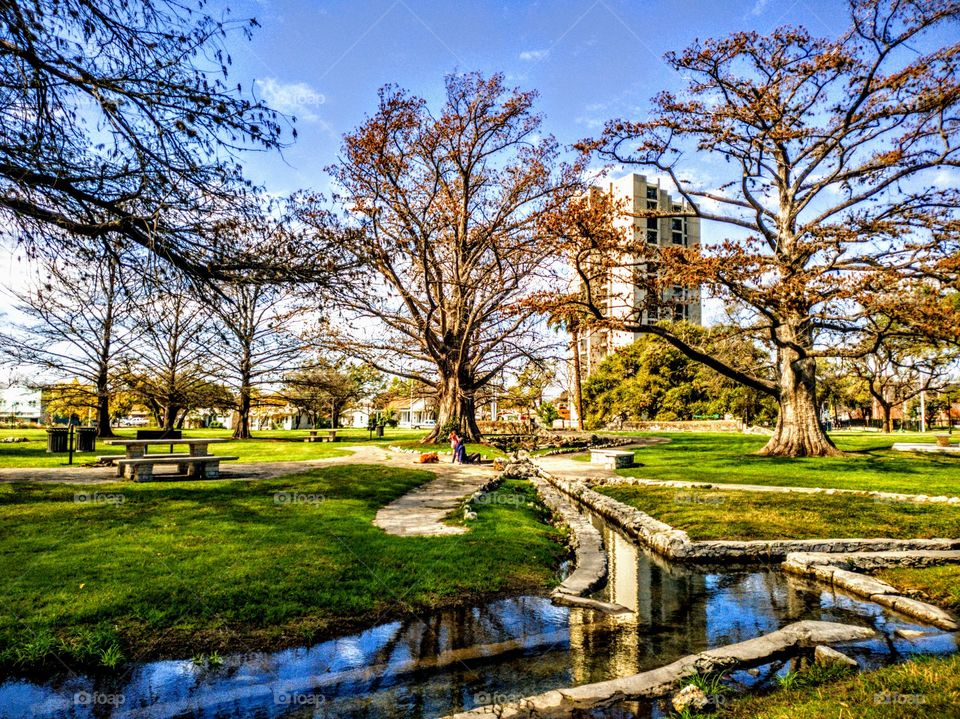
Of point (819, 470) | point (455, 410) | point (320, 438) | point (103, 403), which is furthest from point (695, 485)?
point (103, 403)

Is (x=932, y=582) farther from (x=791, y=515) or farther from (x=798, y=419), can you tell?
(x=798, y=419)

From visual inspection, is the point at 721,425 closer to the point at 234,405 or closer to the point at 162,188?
the point at 234,405

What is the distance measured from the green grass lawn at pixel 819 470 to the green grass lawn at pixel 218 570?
7.89m

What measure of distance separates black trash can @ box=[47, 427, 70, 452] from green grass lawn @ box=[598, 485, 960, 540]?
20297 millimetres

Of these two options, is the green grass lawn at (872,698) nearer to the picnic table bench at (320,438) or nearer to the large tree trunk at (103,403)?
the picnic table bench at (320,438)

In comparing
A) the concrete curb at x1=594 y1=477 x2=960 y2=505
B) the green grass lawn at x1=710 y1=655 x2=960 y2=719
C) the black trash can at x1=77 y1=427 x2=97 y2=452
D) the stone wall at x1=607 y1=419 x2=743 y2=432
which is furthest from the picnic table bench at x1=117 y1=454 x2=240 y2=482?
the stone wall at x1=607 y1=419 x2=743 y2=432

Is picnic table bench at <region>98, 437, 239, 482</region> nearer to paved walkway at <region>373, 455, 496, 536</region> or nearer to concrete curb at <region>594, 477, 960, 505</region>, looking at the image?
paved walkway at <region>373, 455, 496, 536</region>

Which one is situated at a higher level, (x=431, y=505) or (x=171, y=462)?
(x=171, y=462)

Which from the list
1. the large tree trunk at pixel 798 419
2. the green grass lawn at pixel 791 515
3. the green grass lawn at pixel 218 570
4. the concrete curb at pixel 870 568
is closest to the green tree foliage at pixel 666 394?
the large tree trunk at pixel 798 419

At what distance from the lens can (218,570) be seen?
589 centimetres

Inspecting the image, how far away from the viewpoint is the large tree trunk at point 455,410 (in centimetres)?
2642

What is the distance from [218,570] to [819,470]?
16.7m

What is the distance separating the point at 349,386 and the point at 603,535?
31737 millimetres

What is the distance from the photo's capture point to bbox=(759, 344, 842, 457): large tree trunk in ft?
67.4
